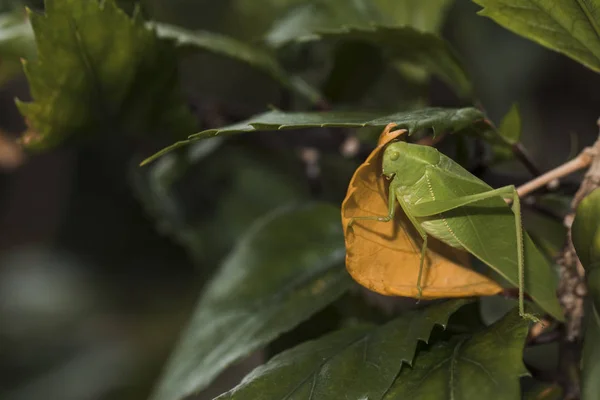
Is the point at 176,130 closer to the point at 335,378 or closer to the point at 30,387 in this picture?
the point at 335,378

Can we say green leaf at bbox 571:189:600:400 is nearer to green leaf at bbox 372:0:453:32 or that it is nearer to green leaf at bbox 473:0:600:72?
green leaf at bbox 473:0:600:72

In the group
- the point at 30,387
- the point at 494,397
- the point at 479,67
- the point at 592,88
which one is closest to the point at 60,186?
the point at 30,387

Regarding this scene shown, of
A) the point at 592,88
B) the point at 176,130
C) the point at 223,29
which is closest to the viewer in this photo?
the point at 176,130

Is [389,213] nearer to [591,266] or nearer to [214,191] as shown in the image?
[591,266]

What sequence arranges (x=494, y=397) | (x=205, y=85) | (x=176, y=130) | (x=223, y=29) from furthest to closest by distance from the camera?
(x=205, y=85) < (x=223, y=29) < (x=176, y=130) < (x=494, y=397)

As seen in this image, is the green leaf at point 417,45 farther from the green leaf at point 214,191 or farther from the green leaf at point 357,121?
the green leaf at point 214,191

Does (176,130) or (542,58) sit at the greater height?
(176,130)

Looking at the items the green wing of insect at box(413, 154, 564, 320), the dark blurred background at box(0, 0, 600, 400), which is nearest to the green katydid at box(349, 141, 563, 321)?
the green wing of insect at box(413, 154, 564, 320)
